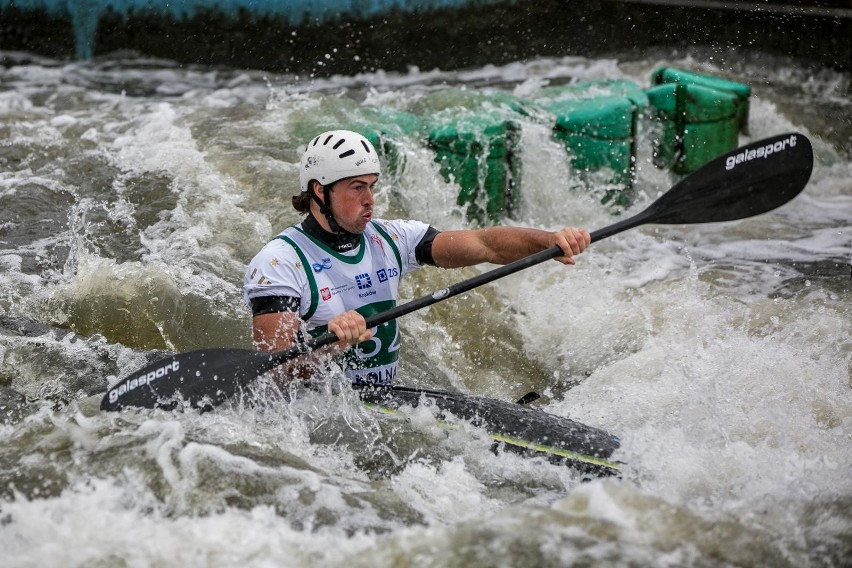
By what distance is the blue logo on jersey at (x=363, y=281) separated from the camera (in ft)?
13.8

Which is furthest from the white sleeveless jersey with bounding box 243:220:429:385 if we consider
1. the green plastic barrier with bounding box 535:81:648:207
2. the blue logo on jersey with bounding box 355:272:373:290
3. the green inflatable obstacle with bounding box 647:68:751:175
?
the green inflatable obstacle with bounding box 647:68:751:175

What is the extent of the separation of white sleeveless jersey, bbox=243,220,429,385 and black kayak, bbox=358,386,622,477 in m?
0.18

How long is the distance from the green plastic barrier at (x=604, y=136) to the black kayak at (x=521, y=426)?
371 cm

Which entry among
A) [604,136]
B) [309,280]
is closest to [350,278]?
[309,280]

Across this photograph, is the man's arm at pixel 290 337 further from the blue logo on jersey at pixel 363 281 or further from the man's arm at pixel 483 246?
the man's arm at pixel 483 246

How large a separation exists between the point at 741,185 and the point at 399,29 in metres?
6.77

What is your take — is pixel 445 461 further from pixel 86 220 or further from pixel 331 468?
pixel 86 220

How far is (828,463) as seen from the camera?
12.8 ft

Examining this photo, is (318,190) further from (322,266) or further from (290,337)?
(290,337)

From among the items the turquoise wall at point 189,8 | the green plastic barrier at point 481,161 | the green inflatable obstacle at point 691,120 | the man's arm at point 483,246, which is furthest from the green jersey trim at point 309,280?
the turquoise wall at point 189,8

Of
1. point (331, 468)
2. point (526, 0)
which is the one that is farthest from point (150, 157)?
point (526, 0)

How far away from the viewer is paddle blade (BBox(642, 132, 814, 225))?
441 cm

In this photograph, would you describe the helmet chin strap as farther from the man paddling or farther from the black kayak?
the black kayak

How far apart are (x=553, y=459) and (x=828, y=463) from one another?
41.1 inches
